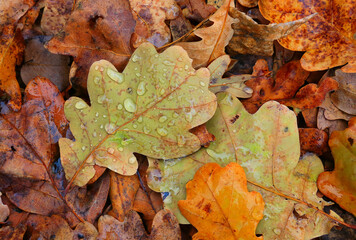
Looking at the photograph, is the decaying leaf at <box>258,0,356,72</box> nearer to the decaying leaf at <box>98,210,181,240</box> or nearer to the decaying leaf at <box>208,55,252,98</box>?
the decaying leaf at <box>208,55,252,98</box>

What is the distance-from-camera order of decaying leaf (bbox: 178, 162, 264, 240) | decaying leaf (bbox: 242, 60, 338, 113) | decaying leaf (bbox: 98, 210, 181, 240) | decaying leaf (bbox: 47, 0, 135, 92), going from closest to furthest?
1. decaying leaf (bbox: 178, 162, 264, 240)
2. decaying leaf (bbox: 98, 210, 181, 240)
3. decaying leaf (bbox: 47, 0, 135, 92)
4. decaying leaf (bbox: 242, 60, 338, 113)

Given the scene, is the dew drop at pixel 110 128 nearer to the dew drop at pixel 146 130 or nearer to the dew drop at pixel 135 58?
the dew drop at pixel 146 130

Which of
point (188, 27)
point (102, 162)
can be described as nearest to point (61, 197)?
point (102, 162)

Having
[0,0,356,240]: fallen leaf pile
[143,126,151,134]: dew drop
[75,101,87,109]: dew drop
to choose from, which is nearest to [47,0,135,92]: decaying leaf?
[0,0,356,240]: fallen leaf pile

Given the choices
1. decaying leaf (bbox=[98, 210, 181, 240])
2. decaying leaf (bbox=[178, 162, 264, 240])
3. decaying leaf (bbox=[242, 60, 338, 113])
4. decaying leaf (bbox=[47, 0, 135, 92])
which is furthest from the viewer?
decaying leaf (bbox=[242, 60, 338, 113])

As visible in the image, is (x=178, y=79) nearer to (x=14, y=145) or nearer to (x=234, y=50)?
(x=234, y=50)

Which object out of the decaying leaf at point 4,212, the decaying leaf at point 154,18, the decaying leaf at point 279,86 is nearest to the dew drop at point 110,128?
the decaying leaf at point 154,18

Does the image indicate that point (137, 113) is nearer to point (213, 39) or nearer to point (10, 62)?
point (213, 39)

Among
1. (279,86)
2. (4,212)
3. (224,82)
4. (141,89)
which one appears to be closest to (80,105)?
(141,89)
